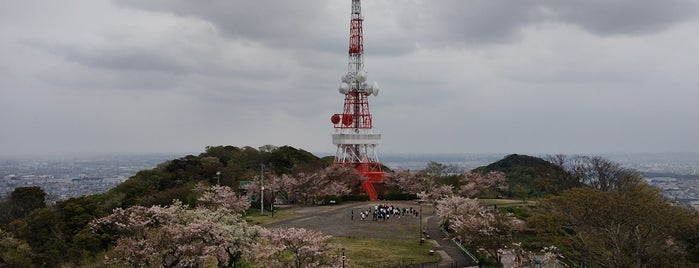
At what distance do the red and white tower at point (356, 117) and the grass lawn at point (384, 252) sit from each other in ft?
98.5

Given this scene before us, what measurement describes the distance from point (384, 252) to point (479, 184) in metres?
29.4

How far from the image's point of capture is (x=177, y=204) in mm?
27016

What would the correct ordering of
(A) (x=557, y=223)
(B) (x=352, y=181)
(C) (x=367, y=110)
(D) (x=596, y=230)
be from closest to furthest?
1. (D) (x=596, y=230)
2. (A) (x=557, y=223)
3. (B) (x=352, y=181)
4. (C) (x=367, y=110)

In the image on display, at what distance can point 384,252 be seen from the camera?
1137 inches

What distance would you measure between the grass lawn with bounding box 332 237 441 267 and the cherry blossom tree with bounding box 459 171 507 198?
66.7ft

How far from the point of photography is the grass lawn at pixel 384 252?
26531 millimetres

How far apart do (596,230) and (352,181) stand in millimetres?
34041

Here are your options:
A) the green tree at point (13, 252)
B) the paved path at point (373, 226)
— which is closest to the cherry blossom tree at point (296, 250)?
the paved path at point (373, 226)

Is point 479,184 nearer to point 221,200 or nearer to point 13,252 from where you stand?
point 221,200

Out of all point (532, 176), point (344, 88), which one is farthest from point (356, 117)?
point (532, 176)

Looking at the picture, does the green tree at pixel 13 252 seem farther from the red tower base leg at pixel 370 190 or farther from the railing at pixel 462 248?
the red tower base leg at pixel 370 190

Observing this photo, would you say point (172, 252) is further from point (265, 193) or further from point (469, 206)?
point (265, 193)

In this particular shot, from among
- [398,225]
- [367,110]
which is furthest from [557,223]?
[367,110]

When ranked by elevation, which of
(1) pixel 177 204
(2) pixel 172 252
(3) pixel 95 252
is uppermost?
(1) pixel 177 204
